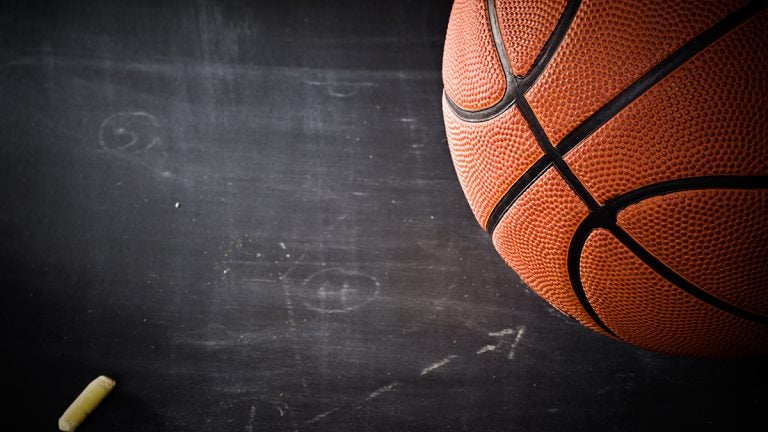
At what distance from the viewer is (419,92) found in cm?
200

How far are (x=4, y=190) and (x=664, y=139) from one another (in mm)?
1876

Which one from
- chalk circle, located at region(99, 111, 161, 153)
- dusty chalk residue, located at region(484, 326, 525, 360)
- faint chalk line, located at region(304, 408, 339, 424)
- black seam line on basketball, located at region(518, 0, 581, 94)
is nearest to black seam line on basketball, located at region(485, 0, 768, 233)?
black seam line on basketball, located at region(518, 0, 581, 94)

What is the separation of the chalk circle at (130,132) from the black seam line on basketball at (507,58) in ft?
3.74

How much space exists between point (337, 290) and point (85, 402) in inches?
27.9

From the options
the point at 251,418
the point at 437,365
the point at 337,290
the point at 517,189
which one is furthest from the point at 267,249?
the point at 517,189

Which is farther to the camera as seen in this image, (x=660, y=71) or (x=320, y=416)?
(x=320, y=416)

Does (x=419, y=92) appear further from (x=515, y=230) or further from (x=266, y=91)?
(x=515, y=230)

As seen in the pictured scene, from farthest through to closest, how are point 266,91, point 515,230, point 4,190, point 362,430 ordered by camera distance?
point 266,91
point 4,190
point 362,430
point 515,230

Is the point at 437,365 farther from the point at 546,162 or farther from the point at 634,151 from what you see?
the point at 634,151

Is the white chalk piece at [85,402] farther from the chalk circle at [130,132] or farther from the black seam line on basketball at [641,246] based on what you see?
the black seam line on basketball at [641,246]

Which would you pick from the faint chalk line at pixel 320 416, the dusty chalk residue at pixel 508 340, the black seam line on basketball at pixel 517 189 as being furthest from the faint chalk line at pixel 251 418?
the black seam line on basketball at pixel 517 189

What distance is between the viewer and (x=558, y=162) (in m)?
1.11

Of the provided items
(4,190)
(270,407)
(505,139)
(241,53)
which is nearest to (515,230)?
(505,139)

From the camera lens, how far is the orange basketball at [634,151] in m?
0.99
